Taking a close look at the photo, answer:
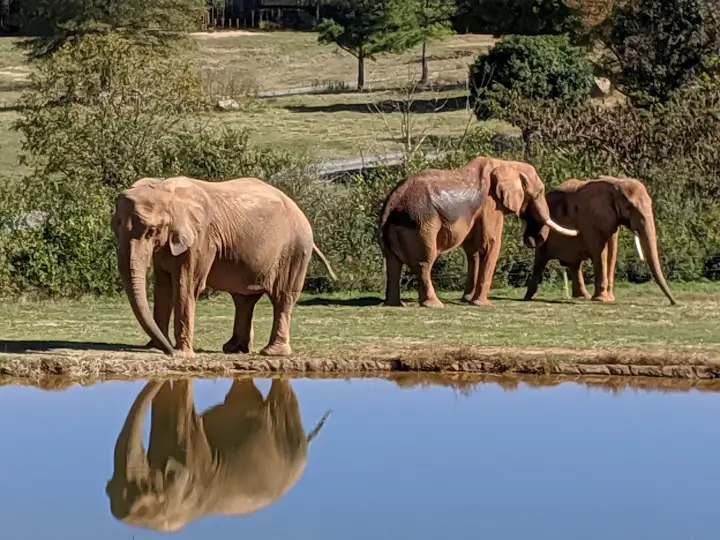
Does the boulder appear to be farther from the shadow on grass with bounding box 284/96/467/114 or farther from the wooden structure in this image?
the wooden structure

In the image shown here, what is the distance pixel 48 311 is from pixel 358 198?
20.2ft

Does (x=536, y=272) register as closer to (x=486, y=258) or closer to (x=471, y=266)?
(x=471, y=266)

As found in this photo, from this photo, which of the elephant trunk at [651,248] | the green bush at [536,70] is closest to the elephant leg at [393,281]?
the elephant trunk at [651,248]

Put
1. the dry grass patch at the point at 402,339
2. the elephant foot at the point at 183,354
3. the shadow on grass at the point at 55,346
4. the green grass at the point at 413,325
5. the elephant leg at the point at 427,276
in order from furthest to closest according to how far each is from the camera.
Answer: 1. the elephant leg at the point at 427,276
2. the green grass at the point at 413,325
3. the shadow on grass at the point at 55,346
4. the dry grass patch at the point at 402,339
5. the elephant foot at the point at 183,354

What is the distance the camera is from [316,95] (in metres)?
65.2

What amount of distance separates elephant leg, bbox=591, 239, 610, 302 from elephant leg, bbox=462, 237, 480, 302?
1.80 m

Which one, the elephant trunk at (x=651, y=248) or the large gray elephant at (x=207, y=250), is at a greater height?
the large gray elephant at (x=207, y=250)

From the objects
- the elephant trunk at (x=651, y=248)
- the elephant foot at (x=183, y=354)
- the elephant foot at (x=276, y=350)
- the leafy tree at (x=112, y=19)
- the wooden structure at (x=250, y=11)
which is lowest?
the wooden structure at (x=250, y=11)

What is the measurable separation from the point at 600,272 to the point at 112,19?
156ft

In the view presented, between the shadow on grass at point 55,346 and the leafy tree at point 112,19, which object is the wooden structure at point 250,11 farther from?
the shadow on grass at point 55,346

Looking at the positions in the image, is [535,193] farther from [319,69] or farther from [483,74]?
[319,69]

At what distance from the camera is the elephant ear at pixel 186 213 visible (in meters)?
15.4

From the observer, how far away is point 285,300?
55.0 feet

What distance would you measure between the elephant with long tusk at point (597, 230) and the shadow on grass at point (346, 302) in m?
2.38
